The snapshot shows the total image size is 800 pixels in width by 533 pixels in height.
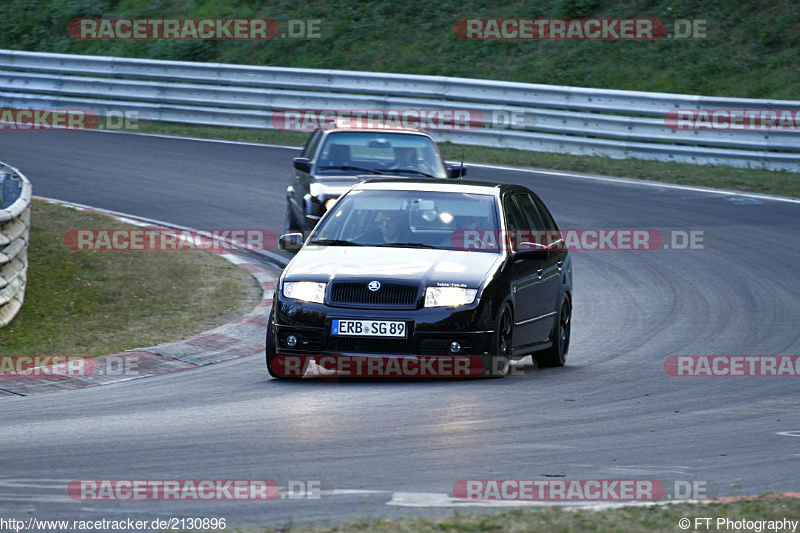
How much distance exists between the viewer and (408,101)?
981 inches

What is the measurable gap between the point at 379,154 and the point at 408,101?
9.30 meters

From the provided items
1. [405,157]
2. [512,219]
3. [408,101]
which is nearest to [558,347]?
[512,219]

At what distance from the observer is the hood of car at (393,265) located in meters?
9.23

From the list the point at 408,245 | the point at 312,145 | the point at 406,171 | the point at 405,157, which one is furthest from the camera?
the point at 312,145

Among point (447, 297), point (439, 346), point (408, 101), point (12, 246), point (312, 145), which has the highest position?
point (408, 101)

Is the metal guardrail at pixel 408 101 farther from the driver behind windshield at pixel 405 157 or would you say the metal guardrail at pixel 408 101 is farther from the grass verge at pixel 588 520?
the grass verge at pixel 588 520

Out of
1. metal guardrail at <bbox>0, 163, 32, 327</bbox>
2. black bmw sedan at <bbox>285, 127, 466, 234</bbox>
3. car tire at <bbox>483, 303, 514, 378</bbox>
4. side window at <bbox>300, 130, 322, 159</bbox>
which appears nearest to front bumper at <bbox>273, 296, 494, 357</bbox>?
car tire at <bbox>483, 303, 514, 378</bbox>

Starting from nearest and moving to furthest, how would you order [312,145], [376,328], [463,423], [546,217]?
1. [463,423]
2. [376,328]
3. [546,217]
4. [312,145]

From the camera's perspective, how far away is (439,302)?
9156mm

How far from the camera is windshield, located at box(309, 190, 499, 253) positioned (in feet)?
32.9

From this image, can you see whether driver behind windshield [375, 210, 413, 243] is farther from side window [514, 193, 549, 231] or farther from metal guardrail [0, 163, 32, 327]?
metal guardrail [0, 163, 32, 327]

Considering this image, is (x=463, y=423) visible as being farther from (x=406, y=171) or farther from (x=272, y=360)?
(x=406, y=171)

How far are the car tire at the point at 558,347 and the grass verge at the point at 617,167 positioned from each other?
10.0 meters

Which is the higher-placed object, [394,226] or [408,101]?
[408,101]
